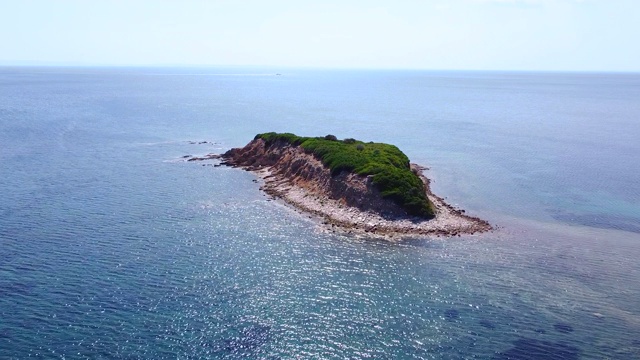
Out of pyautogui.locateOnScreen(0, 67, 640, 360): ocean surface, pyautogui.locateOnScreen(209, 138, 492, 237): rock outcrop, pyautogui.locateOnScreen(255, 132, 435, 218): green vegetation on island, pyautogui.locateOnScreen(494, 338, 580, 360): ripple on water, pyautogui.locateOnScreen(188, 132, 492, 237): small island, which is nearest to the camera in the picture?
pyautogui.locateOnScreen(494, 338, 580, 360): ripple on water

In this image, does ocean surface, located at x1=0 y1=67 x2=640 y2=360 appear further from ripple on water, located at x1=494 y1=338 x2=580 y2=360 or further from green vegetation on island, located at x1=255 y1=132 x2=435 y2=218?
green vegetation on island, located at x1=255 y1=132 x2=435 y2=218

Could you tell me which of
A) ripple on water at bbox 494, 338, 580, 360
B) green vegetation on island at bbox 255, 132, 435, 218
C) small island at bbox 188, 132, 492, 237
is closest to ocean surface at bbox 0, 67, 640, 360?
ripple on water at bbox 494, 338, 580, 360

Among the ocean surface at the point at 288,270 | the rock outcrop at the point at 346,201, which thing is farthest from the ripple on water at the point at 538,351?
the rock outcrop at the point at 346,201

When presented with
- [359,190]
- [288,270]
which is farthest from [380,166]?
[288,270]

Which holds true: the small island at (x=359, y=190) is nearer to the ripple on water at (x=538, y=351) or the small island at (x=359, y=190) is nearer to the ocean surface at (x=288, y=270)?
the ocean surface at (x=288, y=270)

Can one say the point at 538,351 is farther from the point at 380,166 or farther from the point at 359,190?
the point at 380,166

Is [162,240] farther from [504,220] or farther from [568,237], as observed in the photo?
[568,237]

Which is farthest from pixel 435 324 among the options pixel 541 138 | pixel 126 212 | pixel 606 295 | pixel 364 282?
pixel 541 138
